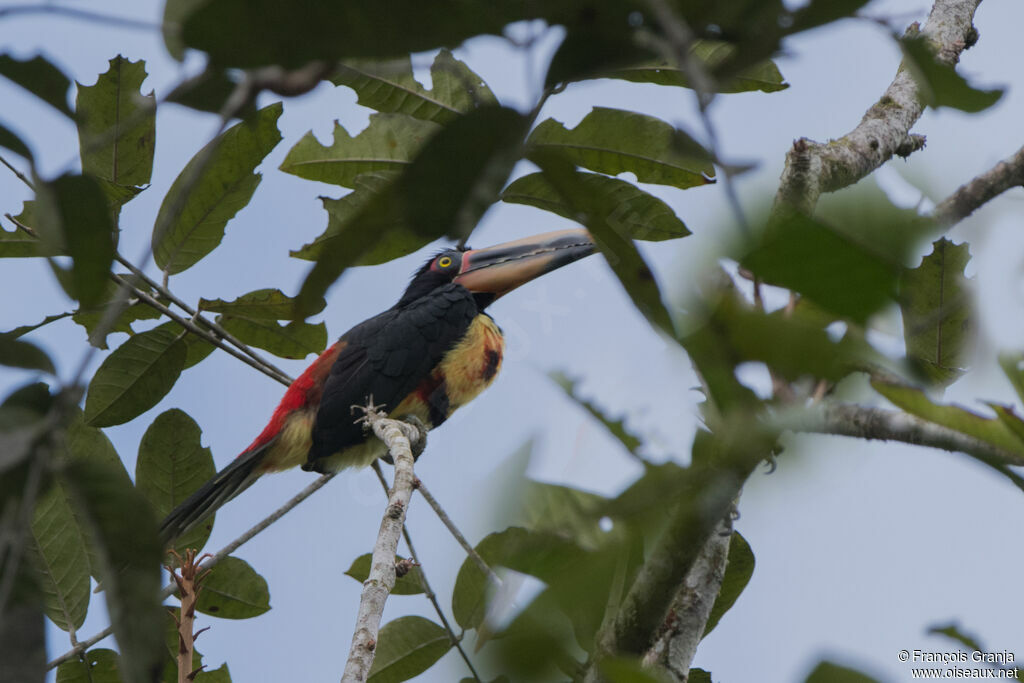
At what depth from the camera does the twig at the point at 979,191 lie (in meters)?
1.07

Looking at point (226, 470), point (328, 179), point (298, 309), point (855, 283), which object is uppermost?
point (328, 179)

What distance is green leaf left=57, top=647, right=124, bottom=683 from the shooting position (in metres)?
2.27

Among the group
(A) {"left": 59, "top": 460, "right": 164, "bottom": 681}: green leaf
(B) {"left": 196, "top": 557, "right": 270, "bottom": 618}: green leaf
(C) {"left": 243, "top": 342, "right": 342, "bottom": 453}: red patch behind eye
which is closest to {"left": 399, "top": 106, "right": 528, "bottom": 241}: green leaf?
(A) {"left": 59, "top": 460, "right": 164, "bottom": 681}: green leaf

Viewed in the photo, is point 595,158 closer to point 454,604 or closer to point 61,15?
point 454,604

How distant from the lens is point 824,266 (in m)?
0.52

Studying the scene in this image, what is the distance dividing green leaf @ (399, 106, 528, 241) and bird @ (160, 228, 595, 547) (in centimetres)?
347

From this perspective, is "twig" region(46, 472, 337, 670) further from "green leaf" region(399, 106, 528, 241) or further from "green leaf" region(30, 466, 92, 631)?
"green leaf" region(399, 106, 528, 241)

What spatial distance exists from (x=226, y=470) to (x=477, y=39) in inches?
145

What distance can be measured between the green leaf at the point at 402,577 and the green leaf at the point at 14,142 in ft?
6.14

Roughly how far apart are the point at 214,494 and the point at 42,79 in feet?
10.1

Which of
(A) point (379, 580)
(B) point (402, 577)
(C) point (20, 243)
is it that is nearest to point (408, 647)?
(B) point (402, 577)

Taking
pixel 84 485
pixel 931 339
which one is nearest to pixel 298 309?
pixel 84 485

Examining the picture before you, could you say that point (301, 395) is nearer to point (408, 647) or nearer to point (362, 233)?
point (408, 647)

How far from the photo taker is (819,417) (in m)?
0.60
